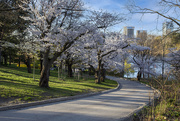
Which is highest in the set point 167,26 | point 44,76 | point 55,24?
point 55,24

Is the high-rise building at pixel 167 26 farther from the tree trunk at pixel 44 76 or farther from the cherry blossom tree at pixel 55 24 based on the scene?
the tree trunk at pixel 44 76

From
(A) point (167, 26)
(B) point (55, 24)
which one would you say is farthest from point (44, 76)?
(A) point (167, 26)

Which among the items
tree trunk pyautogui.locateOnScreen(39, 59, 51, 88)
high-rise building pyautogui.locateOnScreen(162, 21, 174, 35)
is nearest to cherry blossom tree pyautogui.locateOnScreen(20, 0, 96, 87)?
tree trunk pyautogui.locateOnScreen(39, 59, 51, 88)

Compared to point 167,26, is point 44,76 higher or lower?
lower

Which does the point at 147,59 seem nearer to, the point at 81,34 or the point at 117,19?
the point at 117,19

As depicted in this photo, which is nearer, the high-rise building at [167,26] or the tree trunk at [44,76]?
the high-rise building at [167,26]

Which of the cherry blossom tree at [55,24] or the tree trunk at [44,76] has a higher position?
the cherry blossom tree at [55,24]

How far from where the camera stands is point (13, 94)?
8.98 metres

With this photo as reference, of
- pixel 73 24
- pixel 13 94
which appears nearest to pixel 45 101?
pixel 13 94

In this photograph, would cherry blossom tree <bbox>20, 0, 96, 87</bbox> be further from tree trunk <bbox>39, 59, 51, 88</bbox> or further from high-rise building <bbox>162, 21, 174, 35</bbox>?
high-rise building <bbox>162, 21, 174, 35</bbox>

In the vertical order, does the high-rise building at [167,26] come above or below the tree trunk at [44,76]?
above

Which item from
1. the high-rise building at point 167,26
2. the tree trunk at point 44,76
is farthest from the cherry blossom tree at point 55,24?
the high-rise building at point 167,26

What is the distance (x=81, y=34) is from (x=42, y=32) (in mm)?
3159

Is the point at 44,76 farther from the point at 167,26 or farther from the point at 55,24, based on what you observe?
the point at 167,26
